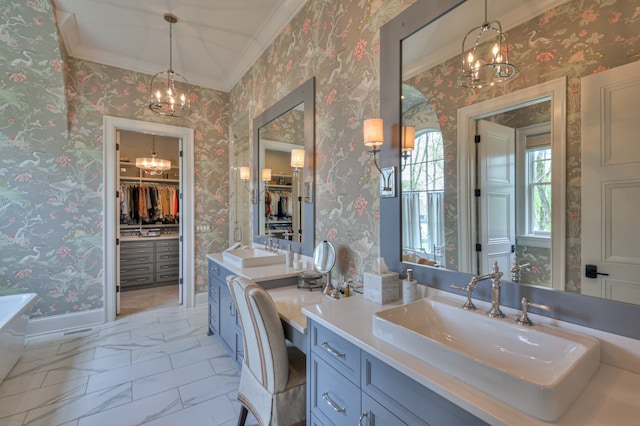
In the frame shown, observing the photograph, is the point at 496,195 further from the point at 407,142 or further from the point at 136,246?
the point at 136,246

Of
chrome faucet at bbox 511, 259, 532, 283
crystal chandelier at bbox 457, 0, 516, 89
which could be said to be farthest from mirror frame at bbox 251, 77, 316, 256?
chrome faucet at bbox 511, 259, 532, 283

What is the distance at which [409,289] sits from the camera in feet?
4.94

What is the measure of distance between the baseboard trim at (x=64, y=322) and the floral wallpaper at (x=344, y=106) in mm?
3123

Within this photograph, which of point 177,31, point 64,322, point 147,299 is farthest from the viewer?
point 147,299

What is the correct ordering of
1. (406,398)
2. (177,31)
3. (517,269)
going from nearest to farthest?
(406,398)
(517,269)
(177,31)

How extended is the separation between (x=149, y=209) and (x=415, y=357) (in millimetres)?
5922

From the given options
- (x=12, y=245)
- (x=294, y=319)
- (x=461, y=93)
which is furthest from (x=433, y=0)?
(x=12, y=245)

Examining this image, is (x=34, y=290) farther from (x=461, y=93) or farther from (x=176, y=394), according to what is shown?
(x=461, y=93)

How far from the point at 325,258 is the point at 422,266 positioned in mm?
792

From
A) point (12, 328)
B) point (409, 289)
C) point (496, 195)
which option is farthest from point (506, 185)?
point (12, 328)

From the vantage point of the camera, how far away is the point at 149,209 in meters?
5.63

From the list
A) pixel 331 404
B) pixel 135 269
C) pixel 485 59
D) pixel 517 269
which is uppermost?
pixel 485 59

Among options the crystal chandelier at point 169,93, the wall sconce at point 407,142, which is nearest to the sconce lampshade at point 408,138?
the wall sconce at point 407,142

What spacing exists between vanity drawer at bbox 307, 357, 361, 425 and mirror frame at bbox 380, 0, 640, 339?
66 cm
